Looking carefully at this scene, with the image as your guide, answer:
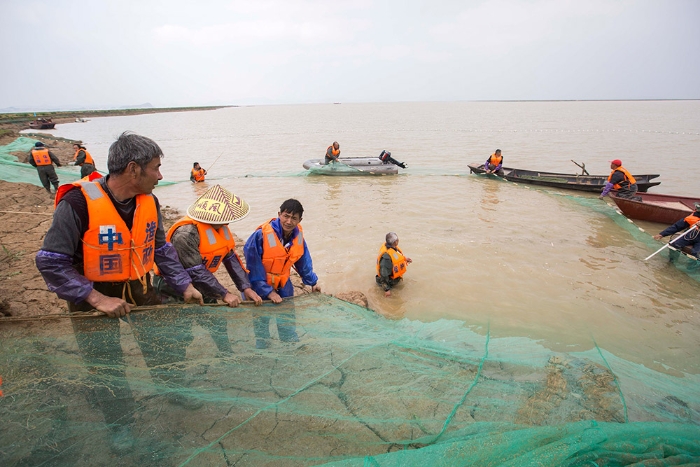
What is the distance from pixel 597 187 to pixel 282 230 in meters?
14.9

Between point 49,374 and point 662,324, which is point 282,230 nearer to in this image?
point 49,374

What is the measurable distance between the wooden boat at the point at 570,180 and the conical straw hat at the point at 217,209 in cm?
1470

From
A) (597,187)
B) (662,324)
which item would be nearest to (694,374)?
(662,324)

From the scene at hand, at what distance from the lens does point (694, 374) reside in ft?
14.0

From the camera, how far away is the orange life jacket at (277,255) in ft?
11.3

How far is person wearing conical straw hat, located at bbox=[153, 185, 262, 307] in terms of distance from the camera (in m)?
3.07

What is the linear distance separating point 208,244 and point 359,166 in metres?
14.8

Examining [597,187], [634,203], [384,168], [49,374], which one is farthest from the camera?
[384,168]

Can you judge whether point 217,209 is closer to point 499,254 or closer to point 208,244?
point 208,244

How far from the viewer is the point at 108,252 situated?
7.68ft

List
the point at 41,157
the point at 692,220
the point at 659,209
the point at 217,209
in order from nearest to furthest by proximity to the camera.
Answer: the point at 217,209 → the point at 692,220 → the point at 41,157 → the point at 659,209

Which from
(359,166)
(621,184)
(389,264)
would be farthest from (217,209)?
(359,166)

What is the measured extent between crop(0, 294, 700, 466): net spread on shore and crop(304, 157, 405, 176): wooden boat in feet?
46.4

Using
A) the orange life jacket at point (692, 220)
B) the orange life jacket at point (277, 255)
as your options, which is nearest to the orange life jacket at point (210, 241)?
the orange life jacket at point (277, 255)
